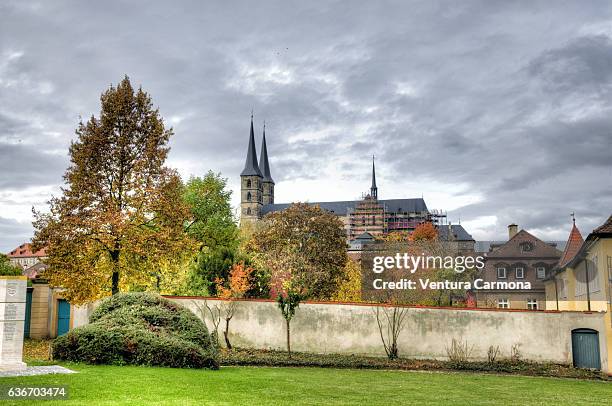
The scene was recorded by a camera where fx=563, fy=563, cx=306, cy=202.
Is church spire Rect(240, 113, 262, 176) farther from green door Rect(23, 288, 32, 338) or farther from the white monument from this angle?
the white monument

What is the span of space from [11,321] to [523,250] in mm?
30417

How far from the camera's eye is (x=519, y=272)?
112ft

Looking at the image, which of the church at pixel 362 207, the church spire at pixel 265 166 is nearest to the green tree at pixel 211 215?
the church at pixel 362 207

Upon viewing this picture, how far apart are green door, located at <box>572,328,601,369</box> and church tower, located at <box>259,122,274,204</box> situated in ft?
386

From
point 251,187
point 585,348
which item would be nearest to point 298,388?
point 585,348

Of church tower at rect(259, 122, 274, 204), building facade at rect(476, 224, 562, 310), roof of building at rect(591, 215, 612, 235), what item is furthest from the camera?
church tower at rect(259, 122, 274, 204)

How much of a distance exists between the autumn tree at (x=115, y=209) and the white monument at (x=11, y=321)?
939 centimetres

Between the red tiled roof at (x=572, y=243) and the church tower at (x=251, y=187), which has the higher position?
the church tower at (x=251, y=187)

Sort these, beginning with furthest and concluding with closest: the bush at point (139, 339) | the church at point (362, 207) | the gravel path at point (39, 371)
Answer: the church at point (362, 207) < the bush at point (139, 339) < the gravel path at point (39, 371)

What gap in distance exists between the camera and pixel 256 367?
63.0ft

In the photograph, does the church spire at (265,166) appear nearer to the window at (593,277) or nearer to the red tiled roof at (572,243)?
the red tiled roof at (572,243)

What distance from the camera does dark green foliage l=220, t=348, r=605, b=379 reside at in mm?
20469

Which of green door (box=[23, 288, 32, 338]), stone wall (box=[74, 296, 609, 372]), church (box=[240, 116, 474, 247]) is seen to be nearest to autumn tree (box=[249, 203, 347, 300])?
stone wall (box=[74, 296, 609, 372])

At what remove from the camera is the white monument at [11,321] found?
1360 centimetres
